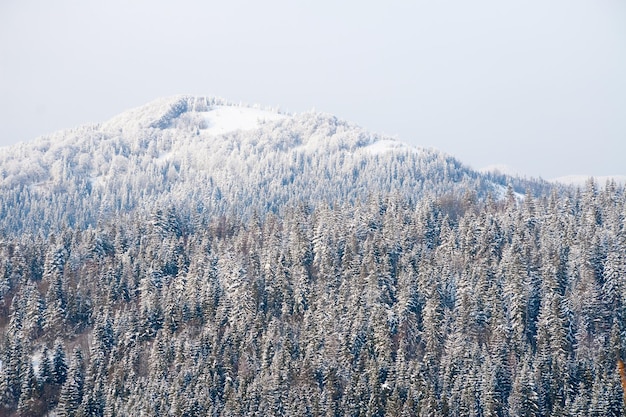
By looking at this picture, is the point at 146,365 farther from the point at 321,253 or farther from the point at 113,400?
the point at 321,253

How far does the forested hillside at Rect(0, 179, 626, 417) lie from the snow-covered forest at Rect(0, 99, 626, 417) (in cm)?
33

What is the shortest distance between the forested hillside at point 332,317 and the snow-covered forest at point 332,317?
1.07 feet

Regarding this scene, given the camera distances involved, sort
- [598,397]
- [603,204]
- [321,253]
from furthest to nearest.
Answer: [603,204]
[321,253]
[598,397]

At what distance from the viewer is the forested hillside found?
349 ft

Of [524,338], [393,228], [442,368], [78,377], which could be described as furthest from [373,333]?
[78,377]

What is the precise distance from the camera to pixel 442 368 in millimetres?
109875

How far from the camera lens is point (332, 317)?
12250 cm

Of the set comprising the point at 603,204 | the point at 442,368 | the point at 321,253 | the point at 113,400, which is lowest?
the point at 113,400

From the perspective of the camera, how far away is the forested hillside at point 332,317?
349ft

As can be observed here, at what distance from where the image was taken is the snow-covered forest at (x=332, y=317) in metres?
106

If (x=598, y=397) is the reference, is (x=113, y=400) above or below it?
below

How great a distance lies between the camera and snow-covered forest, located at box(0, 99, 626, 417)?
106438mm

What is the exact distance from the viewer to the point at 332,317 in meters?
122

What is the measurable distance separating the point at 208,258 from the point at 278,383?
1702 inches
